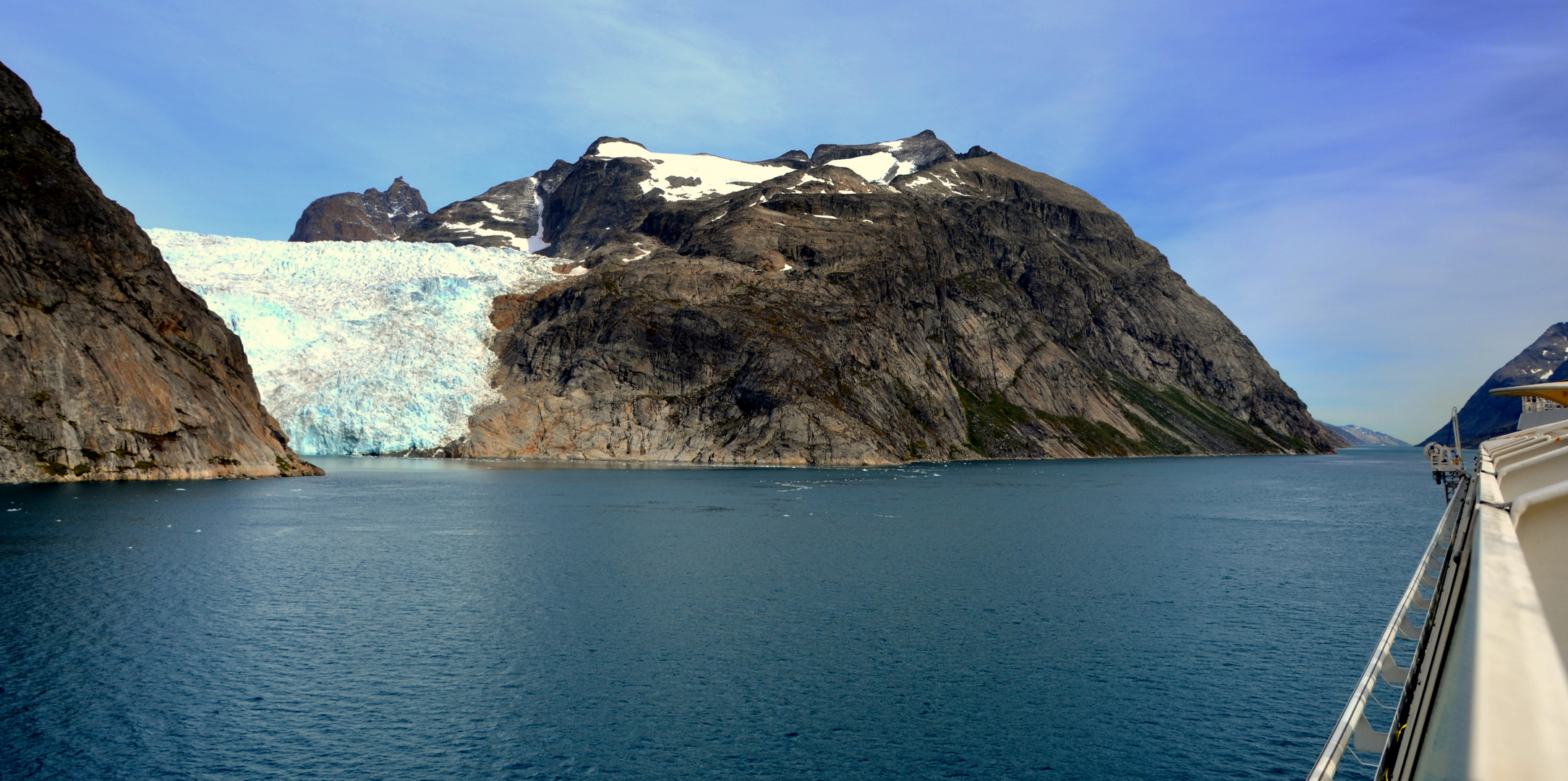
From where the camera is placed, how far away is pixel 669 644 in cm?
3281

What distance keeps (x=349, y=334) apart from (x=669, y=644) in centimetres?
15112

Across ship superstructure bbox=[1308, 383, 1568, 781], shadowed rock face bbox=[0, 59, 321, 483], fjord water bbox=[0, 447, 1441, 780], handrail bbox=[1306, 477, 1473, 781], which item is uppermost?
shadowed rock face bbox=[0, 59, 321, 483]

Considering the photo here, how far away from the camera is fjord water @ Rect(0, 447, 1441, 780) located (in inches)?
898

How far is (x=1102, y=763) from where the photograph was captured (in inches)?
877

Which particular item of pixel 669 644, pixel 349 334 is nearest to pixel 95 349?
pixel 349 334

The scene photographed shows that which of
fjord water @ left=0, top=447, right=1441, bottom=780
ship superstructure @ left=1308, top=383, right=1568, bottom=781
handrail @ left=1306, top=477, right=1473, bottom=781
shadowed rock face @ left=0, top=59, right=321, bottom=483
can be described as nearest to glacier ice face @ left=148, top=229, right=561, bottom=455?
shadowed rock face @ left=0, top=59, right=321, bottom=483

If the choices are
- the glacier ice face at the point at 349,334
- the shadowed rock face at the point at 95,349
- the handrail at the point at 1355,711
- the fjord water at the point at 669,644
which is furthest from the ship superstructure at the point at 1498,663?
the glacier ice face at the point at 349,334

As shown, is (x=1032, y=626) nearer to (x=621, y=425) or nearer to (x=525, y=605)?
(x=525, y=605)

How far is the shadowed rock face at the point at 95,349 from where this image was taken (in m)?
84.4

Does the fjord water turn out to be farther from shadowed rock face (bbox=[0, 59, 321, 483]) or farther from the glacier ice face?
the glacier ice face

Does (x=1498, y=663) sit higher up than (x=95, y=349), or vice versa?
(x=95, y=349)

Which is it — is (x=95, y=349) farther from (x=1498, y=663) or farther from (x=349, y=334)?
(x=1498, y=663)

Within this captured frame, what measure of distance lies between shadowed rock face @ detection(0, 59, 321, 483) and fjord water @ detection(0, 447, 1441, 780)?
59.3 ft

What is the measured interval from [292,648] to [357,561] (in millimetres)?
18754
